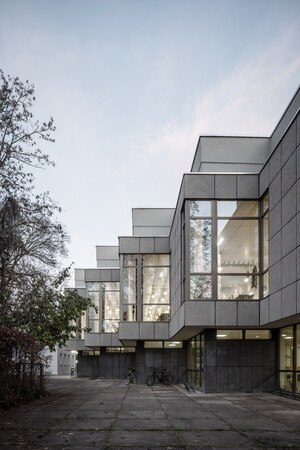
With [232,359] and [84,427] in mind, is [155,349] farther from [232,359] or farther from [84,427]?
[84,427]

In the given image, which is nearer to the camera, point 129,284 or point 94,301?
point 129,284

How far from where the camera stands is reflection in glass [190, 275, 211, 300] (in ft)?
60.9

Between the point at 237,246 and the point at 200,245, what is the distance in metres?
1.43

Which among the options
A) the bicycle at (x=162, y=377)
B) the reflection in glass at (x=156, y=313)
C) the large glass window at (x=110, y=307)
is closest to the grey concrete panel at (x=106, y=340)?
the large glass window at (x=110, y=307)

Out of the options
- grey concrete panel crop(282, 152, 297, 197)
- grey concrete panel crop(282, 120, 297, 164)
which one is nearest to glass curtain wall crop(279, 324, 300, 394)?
grey concrete panel crop(282, 152, 297, 197)

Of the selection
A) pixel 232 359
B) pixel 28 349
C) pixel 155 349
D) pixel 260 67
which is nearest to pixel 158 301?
pixel 155 349

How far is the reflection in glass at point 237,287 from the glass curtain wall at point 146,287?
1143 cm

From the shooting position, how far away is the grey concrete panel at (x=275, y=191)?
15.8 meters

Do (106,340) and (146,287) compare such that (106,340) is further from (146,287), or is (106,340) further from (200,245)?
(200,245)

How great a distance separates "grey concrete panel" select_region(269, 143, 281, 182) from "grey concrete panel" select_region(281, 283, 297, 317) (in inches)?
158

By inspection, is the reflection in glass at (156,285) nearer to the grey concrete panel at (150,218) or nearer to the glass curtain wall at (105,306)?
the grey concrete panel at (150,218)

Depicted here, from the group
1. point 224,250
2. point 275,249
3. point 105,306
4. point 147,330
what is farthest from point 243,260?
point 105,306

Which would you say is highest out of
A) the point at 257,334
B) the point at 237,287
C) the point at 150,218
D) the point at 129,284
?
the point at 150,218

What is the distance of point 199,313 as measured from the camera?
1825 cm
